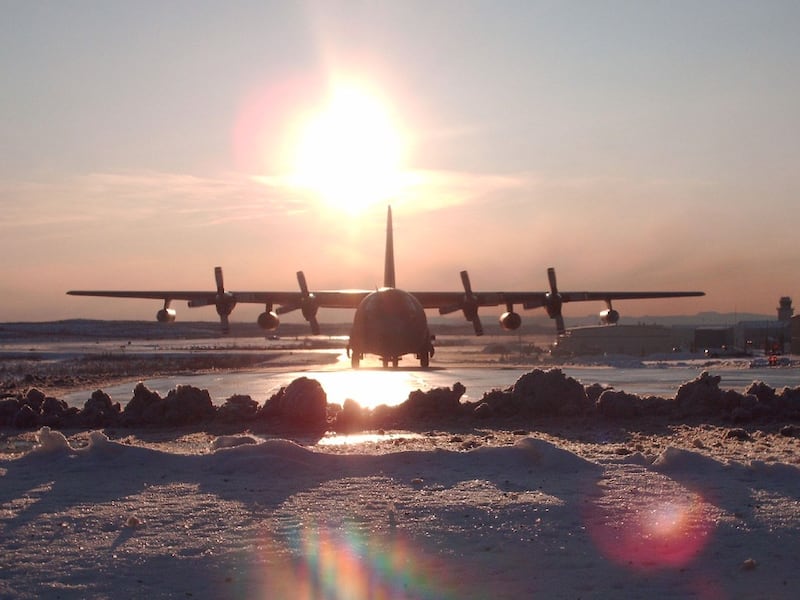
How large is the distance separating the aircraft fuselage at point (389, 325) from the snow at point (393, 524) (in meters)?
25.3

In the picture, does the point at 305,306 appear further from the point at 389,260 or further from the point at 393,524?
the point at 393,524

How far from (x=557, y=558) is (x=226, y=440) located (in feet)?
22.5

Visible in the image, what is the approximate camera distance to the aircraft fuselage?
117ft

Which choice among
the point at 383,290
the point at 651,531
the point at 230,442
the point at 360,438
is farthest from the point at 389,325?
the point at 651,531

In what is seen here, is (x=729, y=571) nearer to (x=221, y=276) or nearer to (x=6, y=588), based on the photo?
(x=6, y=588)

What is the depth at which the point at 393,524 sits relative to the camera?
7.35m

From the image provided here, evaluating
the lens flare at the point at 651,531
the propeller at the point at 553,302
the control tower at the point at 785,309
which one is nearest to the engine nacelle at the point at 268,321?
the propeller at the point at 553,302

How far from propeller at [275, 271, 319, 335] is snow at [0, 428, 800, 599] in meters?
33.1

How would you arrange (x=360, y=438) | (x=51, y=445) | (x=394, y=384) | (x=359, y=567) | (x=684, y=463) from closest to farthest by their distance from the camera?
1. (x=359, y=567)
2. (x=684, y=463)
3. (x=51, y=445)
4. (x=360, y=438)
5. (x=394, y=384)

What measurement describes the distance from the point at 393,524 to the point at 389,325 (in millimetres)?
28326

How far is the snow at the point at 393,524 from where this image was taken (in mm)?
5809

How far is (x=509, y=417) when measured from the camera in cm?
1630

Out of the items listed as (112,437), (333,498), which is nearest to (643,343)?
(112,437)

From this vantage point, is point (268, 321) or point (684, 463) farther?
point (268, 321)
